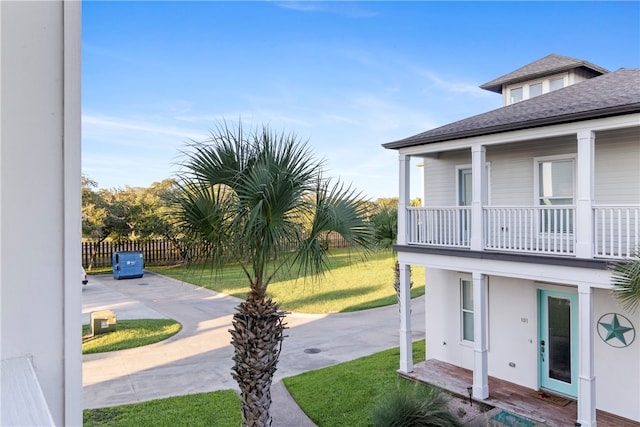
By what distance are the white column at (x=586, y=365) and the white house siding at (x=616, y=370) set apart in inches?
37.3

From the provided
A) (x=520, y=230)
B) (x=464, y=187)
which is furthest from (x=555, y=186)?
(x=464, y=187)

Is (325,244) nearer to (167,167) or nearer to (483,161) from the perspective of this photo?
(167,167)

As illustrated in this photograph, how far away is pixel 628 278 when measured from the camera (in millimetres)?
6715

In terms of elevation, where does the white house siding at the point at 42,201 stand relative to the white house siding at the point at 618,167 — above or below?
below

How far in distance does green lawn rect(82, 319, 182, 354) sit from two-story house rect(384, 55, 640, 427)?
7.63 metres

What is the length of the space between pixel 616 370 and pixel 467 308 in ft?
10.9

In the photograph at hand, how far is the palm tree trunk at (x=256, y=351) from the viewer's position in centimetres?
549

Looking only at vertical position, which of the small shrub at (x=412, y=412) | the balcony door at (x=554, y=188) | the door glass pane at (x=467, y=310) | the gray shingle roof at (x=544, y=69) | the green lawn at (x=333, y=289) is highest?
the gray shingle roof at (x=544, y=69)

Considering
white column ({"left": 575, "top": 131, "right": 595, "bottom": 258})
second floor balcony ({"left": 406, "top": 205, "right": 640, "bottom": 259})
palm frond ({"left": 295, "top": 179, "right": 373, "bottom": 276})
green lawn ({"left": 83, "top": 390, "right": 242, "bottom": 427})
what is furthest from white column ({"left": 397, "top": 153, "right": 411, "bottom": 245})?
green lawn ({"left": 83, "top": 390, "right": 242, "bottom": 427})

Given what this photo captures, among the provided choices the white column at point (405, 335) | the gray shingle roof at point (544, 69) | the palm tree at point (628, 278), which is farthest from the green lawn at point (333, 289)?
the palm tree at point (628, 278)

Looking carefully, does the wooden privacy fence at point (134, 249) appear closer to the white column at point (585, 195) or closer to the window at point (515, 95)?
the window at point (515, 95)

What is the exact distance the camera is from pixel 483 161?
9195 mm

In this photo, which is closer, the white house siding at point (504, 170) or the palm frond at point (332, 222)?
the palm frond at point (332, 222)

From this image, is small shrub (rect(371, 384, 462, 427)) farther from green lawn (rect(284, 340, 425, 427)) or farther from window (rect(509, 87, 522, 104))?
window (rect(509, 87, 522, 104))
